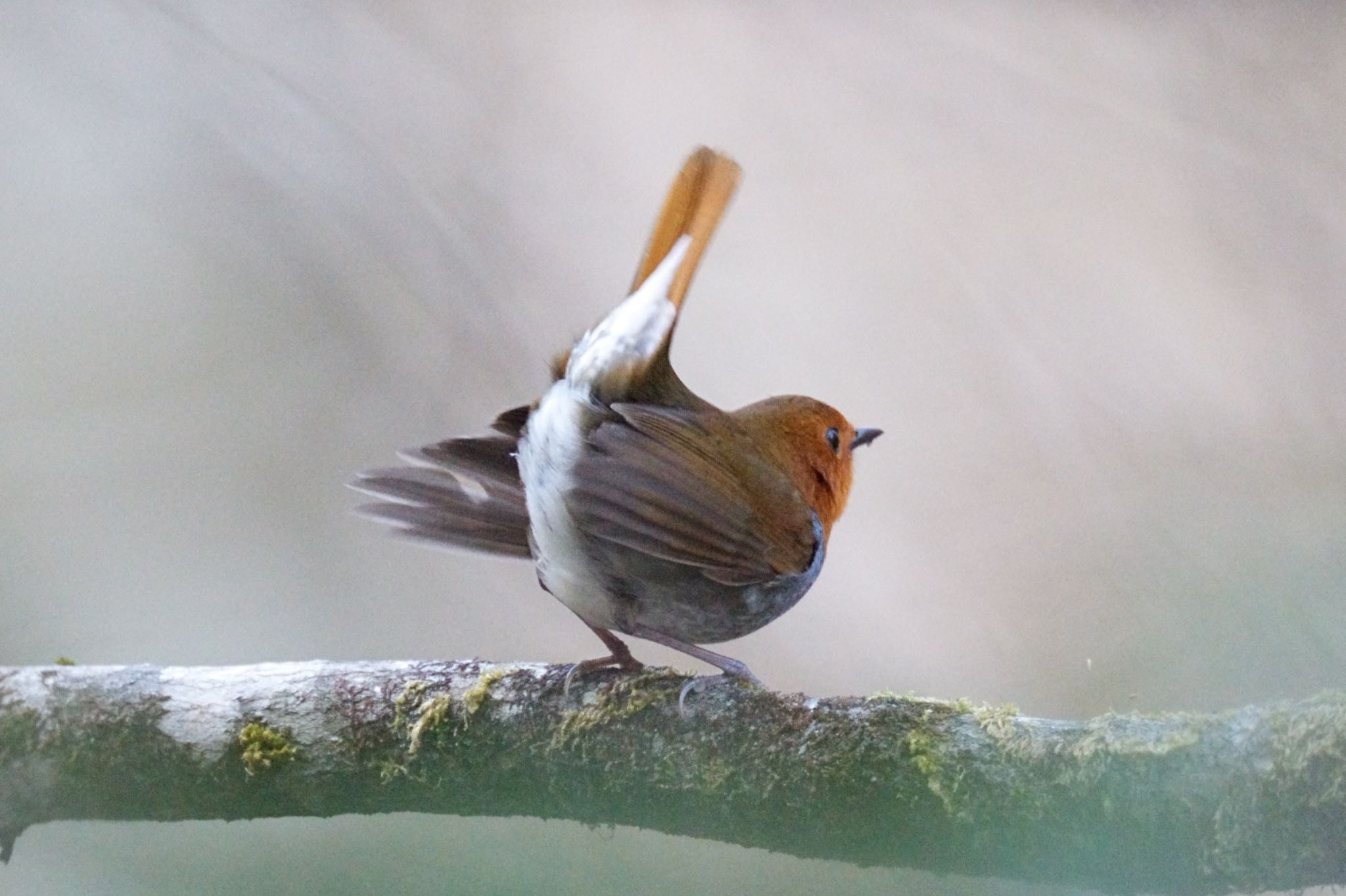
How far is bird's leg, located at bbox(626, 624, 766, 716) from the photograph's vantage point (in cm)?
130

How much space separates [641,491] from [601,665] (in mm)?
269

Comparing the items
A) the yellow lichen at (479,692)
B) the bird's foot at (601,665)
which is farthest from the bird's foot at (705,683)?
the yellow lichen at (479,692)

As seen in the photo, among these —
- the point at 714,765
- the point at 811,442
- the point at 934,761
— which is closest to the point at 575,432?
the point at 811,442

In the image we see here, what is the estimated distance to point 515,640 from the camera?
206cm

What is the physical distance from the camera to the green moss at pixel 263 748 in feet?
4.02

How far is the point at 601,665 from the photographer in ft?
4.82

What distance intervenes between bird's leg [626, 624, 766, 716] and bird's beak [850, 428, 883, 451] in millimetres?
513

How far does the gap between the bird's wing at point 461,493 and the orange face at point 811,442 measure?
1.38 feet

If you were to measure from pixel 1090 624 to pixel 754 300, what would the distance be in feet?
3.94

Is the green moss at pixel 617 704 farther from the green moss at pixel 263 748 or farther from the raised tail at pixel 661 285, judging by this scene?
the raised tail at pixel 661 285

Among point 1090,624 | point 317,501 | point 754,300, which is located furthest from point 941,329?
point 317,501

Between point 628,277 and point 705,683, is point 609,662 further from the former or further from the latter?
point 628,277

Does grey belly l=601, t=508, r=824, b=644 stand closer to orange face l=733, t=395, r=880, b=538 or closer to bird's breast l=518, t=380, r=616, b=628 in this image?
bird's breast l=518, t=380, r=616, b=628

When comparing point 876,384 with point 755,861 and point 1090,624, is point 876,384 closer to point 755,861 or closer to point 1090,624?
point 1090,624
